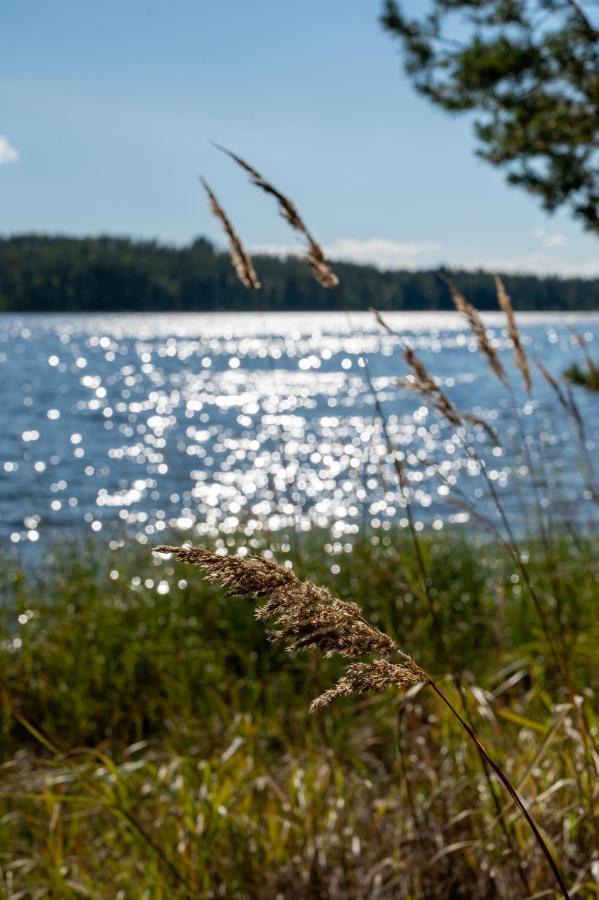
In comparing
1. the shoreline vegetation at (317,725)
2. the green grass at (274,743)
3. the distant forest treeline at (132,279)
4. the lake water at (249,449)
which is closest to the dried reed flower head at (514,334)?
the shoreline vegetation at (317,725)

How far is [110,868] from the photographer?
3787 mm

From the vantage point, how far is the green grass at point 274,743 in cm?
308

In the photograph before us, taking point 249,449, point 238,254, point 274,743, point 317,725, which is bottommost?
point 249,449

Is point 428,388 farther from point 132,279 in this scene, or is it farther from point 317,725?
point 132,279

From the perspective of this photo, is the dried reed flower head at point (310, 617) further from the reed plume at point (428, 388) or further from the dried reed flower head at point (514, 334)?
the dried reed flower head at point (514, 334)

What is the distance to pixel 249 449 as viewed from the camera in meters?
37.1

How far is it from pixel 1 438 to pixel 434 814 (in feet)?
113

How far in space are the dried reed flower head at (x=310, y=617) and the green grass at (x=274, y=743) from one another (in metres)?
1.40

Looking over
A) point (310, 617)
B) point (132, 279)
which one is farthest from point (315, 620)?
point (132, 279)

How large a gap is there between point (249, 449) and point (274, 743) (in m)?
31.3

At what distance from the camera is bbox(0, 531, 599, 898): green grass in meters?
3.08

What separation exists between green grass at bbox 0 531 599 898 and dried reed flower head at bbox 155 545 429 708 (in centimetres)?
140

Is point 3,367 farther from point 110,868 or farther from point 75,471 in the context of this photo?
point 110,868

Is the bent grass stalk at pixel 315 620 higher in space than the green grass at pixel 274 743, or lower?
higher
